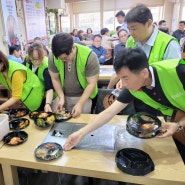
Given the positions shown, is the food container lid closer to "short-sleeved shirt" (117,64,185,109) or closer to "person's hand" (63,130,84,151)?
"short-sleeved shirt" (117,64,185,109)

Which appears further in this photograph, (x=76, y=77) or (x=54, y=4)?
(x=54, y=4)

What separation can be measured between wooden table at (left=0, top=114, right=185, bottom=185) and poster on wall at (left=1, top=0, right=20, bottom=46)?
9.09 ft

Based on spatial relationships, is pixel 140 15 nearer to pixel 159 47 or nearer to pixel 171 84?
pixel 159 47

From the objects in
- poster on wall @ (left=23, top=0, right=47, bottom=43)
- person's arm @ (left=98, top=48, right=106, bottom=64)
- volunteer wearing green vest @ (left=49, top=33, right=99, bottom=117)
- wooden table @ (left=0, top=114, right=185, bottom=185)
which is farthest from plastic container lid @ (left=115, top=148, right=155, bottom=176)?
poster on wall @ (left=23, top=0, right=47, bottom=43)

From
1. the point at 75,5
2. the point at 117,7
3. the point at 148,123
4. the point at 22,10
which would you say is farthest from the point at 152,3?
the point at 148,123

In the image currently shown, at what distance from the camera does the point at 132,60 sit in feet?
3.11

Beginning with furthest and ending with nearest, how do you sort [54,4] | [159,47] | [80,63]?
[54,4], [80,63], [159,47]

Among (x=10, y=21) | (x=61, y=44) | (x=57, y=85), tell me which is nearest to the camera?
(x=61, y=44)

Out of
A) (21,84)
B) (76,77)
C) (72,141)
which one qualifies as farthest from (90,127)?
(21,84)

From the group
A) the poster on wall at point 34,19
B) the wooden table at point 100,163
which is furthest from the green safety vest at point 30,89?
the poster on wall at point 34,19

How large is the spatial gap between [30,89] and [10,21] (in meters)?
2.41

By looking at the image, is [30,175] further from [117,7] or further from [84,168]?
[117,7]

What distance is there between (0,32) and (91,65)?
7.75ft

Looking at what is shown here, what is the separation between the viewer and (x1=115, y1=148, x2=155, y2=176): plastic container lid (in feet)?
2.82
